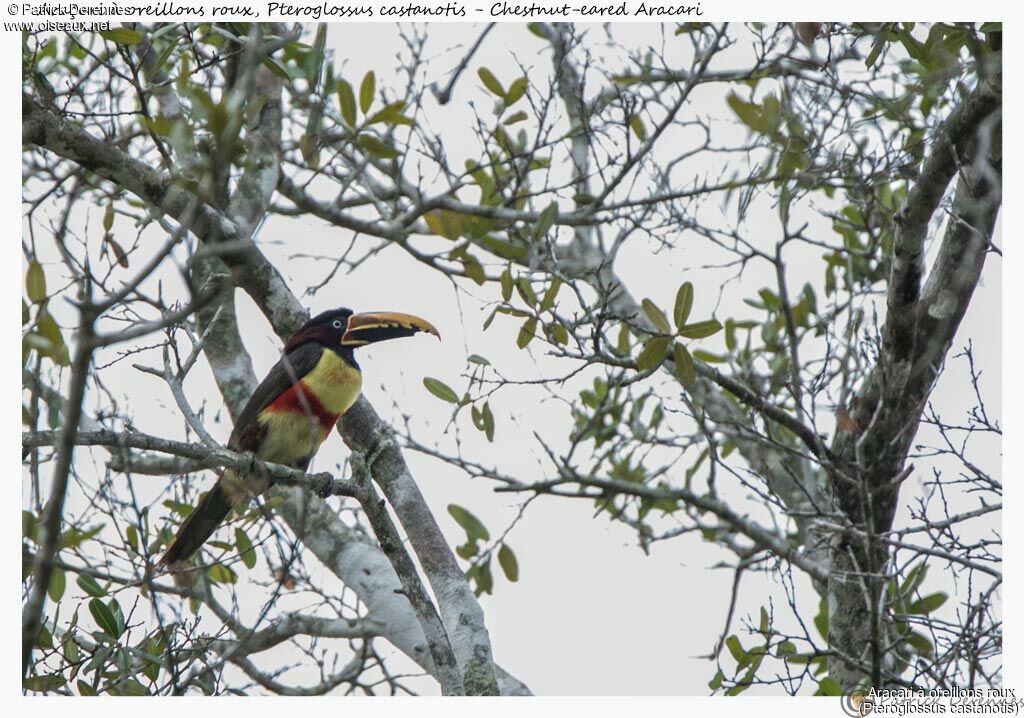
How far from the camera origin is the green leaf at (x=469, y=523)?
4262 mm

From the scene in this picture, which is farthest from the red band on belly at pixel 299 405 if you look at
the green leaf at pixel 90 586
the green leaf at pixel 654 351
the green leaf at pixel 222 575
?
the green leaf at pixel 654 351

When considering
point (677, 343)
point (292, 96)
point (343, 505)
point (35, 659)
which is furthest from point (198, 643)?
point (292, 96)

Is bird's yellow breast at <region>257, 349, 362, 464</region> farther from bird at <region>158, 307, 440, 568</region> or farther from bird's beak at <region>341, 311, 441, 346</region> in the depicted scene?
bird's beak at <region>341, 311, 441, 346</region>

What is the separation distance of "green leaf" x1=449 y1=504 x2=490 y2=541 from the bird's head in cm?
95

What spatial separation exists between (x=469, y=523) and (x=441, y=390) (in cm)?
60

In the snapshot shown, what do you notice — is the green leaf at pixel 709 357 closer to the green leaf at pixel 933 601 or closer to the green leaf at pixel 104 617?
the green leaf at pixel 933 601

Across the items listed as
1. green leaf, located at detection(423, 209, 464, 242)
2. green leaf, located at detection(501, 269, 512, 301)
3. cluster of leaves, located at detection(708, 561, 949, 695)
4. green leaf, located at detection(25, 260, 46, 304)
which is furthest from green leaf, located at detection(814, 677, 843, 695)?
green leaf, located at detection(25, 260, 46, 304)

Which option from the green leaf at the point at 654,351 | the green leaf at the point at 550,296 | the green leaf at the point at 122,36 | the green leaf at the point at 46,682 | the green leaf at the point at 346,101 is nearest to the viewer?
the green leaf at the point at 46,682

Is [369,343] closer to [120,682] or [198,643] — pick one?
[198,643]

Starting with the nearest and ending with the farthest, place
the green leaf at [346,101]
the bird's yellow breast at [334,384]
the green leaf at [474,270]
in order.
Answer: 1. the green leaf at [346,101]
2. the green leaf at [474,270]
3. the bird's yellow breast at [334,384]

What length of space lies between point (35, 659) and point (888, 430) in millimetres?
2919

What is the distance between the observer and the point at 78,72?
16.7 ft

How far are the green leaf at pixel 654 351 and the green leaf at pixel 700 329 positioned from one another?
0.06 metres

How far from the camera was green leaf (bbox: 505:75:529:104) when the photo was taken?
4539 millimetres
